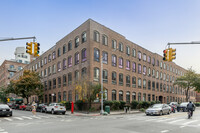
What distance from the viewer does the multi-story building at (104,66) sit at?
1415 inches

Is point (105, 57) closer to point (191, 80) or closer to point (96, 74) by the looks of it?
point (96, 74)

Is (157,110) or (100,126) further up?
(100,126)

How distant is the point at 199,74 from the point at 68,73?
4101 cm

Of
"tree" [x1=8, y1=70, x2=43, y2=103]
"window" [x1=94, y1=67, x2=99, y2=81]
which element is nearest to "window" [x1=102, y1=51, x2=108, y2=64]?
"window" [x1=94, y1=67, x2=99, y2=81]

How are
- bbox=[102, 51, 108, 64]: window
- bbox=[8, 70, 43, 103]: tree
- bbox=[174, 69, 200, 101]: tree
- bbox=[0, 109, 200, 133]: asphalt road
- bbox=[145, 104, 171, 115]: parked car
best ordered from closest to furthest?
1. bbox=[0, 109, 200, 133]: asphalt road
2. bbox=[145, 104, 171, 115]: parked car
3. bbox=[102, 51, 108, 64]: window
4. bbox=[8, 70, 43, 103]: tree
5. bbox=[174, 69, 200, 101]: tree

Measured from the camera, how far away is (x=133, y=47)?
46.7 metres

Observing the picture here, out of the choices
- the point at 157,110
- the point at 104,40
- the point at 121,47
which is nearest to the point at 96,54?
the point at 104,40

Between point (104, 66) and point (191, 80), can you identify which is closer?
point (104, 66)

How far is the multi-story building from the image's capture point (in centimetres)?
3594

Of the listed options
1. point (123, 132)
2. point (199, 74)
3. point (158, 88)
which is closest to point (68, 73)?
point (158, 88)

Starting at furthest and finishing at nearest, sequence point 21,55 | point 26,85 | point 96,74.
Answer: point 21,55
point 26,85
point 96,74

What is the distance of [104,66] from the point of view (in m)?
36.8

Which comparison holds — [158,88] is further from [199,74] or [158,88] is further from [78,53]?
[78,53]

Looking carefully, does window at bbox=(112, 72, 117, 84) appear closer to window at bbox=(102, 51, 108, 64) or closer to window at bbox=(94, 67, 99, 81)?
window at bbox=(102, 51, 108, 64)
